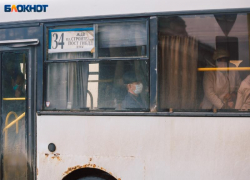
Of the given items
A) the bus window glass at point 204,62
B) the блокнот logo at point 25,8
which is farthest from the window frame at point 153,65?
the блокнот logo at point 25,8

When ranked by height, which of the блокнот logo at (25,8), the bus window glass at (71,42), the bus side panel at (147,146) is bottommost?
the bus side panel at (147,146)

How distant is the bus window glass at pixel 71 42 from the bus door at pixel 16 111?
1.03ft

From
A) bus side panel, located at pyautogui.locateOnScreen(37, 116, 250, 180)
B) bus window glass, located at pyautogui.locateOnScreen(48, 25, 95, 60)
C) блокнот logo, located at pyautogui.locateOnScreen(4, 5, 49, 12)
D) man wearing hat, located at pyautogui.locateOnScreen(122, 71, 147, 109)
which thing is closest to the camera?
bus side panel, located at pyautogui.locateOnScreen(37, 116, 250, 180)

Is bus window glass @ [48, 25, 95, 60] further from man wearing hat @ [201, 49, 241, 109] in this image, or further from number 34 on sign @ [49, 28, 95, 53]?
man wearing hat @ [201, 49, 241, 109]

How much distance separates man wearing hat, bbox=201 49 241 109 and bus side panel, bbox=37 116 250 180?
19cm

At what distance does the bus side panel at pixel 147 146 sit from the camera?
3.84 metres

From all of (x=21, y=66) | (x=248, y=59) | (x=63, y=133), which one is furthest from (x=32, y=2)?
(x=248, y=59)

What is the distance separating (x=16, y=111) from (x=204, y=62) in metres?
2.44

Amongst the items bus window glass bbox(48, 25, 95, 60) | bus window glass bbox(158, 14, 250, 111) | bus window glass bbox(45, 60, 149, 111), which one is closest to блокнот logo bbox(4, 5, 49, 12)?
bus window glass bbox(48, 25, 95, 60)

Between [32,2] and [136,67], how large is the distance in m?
1.59

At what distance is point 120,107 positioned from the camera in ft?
13.6

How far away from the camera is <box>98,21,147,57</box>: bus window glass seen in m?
4.13

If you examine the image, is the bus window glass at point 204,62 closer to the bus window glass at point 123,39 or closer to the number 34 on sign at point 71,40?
the bus window glass at point 123,39

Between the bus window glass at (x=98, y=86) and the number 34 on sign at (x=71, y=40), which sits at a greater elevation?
the number 34 on sign at (x=71, y=40)
